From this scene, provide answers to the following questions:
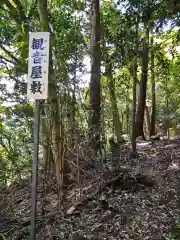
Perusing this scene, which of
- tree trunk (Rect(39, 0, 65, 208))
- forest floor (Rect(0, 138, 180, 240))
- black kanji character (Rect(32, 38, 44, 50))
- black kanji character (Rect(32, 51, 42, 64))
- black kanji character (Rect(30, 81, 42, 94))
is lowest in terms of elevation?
forest floor (Rect(0, 138, 180, 240))

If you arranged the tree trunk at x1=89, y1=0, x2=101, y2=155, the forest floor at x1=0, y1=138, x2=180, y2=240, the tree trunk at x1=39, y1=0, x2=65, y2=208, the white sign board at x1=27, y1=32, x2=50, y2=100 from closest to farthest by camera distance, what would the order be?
the white sign board at x1=27, y1=32, x2=50, y2=100 → the forest floor at x1=0, y1=138, x2=180, y2=240 → the tree trunk at x1=39, y1=0, x2=65, y2=208 → the tree trunk at x1=89, y1=0, x2=101, y2=155

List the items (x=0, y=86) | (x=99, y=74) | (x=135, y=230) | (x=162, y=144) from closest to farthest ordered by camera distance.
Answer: (x=135, y=230) → (x=0, y=86) → (x=99, y=74) → (x=162, y=144)

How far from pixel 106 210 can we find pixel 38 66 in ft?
7.67

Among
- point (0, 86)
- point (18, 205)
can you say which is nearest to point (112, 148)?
point (18, 205)

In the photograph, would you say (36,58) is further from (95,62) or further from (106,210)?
(95,62)

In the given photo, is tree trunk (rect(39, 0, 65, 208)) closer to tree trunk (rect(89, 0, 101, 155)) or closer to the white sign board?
the white sign board

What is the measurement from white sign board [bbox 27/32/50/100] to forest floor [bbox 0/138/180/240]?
5.17ft

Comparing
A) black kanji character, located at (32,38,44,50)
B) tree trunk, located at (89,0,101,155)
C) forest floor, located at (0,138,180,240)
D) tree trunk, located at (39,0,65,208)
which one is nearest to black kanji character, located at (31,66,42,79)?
black kanji character, located at (32,38,44,50)

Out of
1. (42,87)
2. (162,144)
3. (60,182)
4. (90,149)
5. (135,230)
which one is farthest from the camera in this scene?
(162,144)

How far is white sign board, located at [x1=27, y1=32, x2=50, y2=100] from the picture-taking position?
2.89 meters

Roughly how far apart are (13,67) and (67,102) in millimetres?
1516

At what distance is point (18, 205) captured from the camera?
4.89 metres

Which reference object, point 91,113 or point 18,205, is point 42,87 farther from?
point 18,205

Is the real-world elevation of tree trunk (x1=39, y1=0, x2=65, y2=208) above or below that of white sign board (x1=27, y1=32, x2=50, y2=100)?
below
